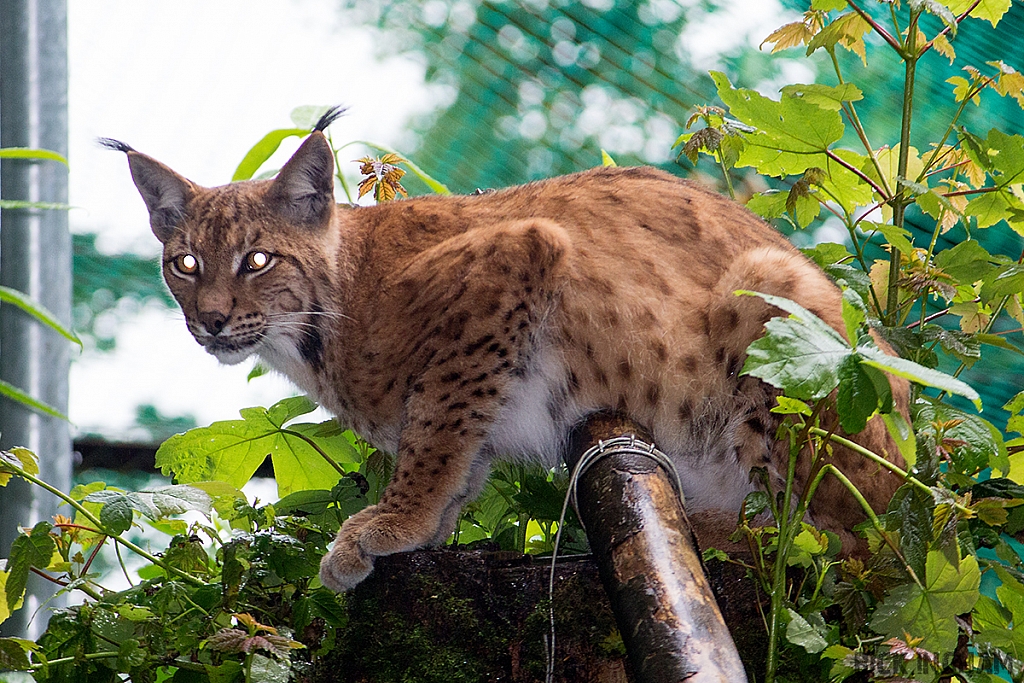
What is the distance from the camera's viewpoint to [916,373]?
111 cm

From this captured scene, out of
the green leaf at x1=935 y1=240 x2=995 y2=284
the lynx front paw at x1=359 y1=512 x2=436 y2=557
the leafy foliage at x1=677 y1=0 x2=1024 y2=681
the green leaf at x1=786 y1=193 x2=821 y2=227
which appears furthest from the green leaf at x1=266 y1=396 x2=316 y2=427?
the green leaf at x1=935 y1=240 x2=995 y2=284

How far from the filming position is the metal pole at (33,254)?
2.21 meters

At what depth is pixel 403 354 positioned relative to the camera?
215 centimetres

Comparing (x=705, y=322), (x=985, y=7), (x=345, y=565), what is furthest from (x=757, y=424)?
(x=985, y=7)

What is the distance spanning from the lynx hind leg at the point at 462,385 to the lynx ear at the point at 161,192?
71cm

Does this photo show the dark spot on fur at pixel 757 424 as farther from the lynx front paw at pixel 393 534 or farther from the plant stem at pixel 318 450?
the plant stem at pixel 318 450

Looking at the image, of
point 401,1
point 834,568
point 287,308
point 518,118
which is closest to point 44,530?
point 287,308

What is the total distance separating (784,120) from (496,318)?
69 cm

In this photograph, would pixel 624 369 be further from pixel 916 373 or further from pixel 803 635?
pixel 916 373

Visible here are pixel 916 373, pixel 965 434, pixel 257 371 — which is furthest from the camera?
pixel 257 371

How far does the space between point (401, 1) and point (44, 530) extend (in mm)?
2335

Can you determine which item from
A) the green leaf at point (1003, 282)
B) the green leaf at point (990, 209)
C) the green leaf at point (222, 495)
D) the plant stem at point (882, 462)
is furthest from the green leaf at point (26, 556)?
the green leaf at point (990, 209)

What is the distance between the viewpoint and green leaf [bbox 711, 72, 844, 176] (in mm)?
1848

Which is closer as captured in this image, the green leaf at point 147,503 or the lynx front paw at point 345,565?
the green leaf at point 147,503
